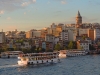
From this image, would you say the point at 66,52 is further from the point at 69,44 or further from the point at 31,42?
the point at 31,42

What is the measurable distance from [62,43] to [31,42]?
4944 mm

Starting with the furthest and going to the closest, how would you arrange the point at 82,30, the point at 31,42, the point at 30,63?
the point at 82,30, the point at 31,42, the point at 30,63

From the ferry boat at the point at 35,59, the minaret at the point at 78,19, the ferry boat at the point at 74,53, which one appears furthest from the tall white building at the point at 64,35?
the ferry boat at the point at 35,59

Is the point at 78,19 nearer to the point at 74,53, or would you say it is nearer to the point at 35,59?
the point at 74,53

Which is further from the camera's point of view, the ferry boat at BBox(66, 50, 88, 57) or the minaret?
the minaret

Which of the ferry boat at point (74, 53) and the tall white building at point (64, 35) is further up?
the tall white building at point (64, 35)

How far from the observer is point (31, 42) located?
1828 inches

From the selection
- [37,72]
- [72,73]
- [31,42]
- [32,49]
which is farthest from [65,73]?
[31,42]

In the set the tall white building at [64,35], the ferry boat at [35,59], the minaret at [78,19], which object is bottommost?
the ferry boat at [35,59]

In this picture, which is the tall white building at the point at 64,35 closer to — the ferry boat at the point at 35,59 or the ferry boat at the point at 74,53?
the ferry boat at the point at 74,53

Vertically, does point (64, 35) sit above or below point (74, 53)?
above

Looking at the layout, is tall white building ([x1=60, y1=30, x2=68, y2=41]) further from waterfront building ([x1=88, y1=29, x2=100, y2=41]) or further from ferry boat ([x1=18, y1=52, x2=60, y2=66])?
ferry boat ([x1=18, y1=52, x2=60, y2=66])

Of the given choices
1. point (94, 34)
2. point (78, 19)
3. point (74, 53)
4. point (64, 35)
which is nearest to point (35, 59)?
point (74, 53)

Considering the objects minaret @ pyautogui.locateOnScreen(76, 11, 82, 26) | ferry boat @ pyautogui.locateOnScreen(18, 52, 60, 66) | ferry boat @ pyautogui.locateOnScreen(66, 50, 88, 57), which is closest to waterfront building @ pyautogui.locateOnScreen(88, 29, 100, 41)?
minaret @ pyautogui.locateOnScreen(76, 11, 82, 26)
